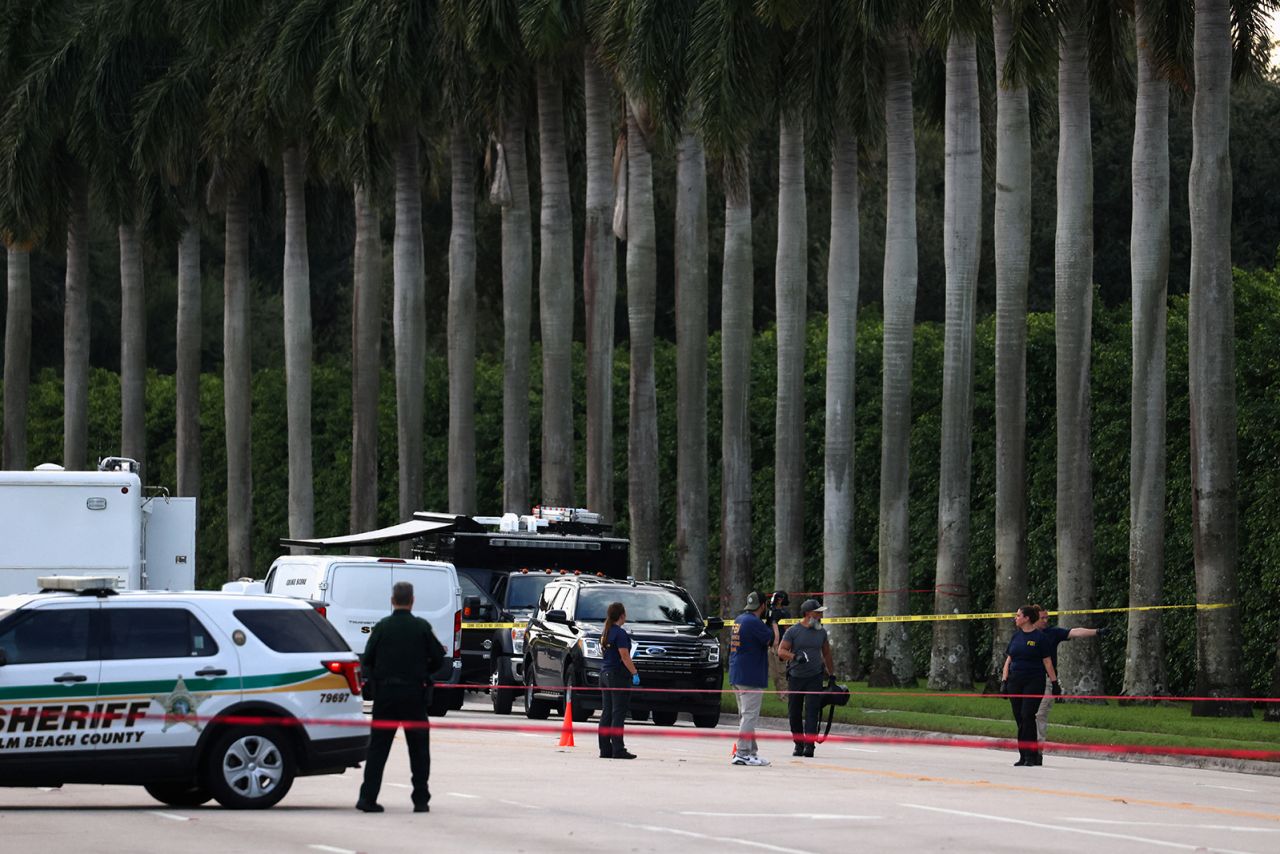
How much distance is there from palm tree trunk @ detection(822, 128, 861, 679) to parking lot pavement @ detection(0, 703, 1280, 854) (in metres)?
12.1

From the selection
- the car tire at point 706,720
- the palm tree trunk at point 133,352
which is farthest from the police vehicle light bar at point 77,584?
A: the palm tree trunk at point 133,352

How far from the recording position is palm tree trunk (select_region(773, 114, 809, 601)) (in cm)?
3847

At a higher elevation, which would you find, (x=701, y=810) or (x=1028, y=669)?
(x=1028, y=669)

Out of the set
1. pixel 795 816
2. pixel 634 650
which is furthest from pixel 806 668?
pixel 795 816

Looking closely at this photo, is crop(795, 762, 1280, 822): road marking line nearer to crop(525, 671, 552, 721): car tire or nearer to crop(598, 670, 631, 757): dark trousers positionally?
crop(598, 670, 631, 757): dark trousers

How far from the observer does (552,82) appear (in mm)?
42844

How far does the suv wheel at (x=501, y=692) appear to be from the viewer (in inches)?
1291

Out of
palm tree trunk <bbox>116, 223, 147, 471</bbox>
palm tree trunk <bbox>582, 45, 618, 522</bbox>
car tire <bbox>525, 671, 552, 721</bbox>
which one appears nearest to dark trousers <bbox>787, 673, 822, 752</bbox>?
car tire <bbox>525, 671, 552, 721</bbox>

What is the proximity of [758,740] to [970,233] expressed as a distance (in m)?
10.1

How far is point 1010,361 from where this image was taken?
107ft

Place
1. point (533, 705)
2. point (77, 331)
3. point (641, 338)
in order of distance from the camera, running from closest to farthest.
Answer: point (533, 705)
point (641, 338)
point (77, 331)

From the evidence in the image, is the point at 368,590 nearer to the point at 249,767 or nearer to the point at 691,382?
the point at 691,382

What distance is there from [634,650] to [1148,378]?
787cm

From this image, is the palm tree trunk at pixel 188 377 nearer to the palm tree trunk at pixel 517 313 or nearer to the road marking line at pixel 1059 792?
the palm tree trunk at pixel 517 313
